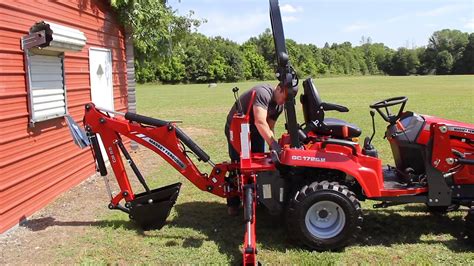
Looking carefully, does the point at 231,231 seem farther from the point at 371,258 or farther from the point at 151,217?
the point at 371,258

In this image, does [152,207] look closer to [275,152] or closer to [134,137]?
[134,137]

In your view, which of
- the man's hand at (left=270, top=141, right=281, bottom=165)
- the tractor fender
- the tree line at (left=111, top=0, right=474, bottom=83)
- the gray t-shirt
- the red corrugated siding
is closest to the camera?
the tractor fender

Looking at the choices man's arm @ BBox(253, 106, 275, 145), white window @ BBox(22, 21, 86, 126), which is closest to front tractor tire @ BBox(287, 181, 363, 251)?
man's arm @ BBox(253, 106, 275, 145)

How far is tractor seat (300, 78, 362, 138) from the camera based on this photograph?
4863mm

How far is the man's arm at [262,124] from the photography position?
502cm

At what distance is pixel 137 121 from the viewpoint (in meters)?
5.25

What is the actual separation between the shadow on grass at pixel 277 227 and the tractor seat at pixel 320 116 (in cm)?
114

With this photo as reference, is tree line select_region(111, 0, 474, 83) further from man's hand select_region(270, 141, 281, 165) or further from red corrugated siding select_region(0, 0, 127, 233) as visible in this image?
man's hand select_region(270, 141, 281, 165)

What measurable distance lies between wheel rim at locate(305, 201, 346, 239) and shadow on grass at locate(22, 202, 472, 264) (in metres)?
0.33

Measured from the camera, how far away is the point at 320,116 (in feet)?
16.1

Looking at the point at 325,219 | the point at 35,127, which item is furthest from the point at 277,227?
the point at 35,127

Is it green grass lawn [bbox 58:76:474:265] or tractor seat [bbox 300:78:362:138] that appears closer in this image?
green grass lawn [bbox 58:76:474:265]

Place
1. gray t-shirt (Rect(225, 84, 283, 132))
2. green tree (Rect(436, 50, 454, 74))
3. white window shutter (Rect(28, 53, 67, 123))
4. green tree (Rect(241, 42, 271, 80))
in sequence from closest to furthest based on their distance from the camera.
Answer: gray t-shirt (Rect(225, 84, 283, 132)) → white window shutter (Rect(28, 53, 67, 123)) → green tree (Rect(241, 42, 271, 80)) → green tree (Rect(436, 50, 454, 74))

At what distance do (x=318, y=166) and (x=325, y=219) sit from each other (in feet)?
1.78
